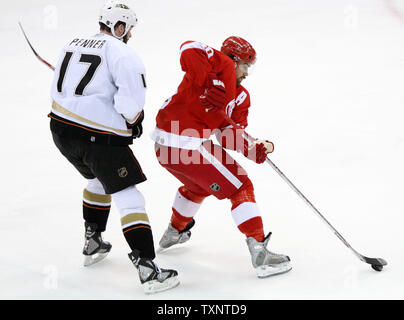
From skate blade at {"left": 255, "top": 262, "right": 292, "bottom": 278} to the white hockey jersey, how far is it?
2.66 feet

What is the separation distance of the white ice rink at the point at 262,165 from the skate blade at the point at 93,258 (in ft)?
0.10

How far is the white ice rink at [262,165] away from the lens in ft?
9.25

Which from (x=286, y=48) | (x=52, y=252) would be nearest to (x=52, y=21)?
(x=286, y=48)

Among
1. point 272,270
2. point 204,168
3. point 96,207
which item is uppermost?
point 204,168

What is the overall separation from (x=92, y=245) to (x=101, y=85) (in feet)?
2.57

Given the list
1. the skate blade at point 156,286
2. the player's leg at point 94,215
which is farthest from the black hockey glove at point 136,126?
the skate blade at point 156,286

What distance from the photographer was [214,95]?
106 inches

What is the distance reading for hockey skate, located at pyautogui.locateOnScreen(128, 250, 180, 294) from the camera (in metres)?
2.63

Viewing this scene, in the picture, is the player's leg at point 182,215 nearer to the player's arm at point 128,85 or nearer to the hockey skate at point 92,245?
the hockey skate at point 92,245

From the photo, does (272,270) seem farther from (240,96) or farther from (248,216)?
(240,96)

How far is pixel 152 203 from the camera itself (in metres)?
3.79

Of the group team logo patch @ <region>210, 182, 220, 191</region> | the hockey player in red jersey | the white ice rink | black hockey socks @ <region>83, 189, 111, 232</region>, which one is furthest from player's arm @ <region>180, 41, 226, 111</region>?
the white ice rink

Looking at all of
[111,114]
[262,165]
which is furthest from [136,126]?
[262,165]
